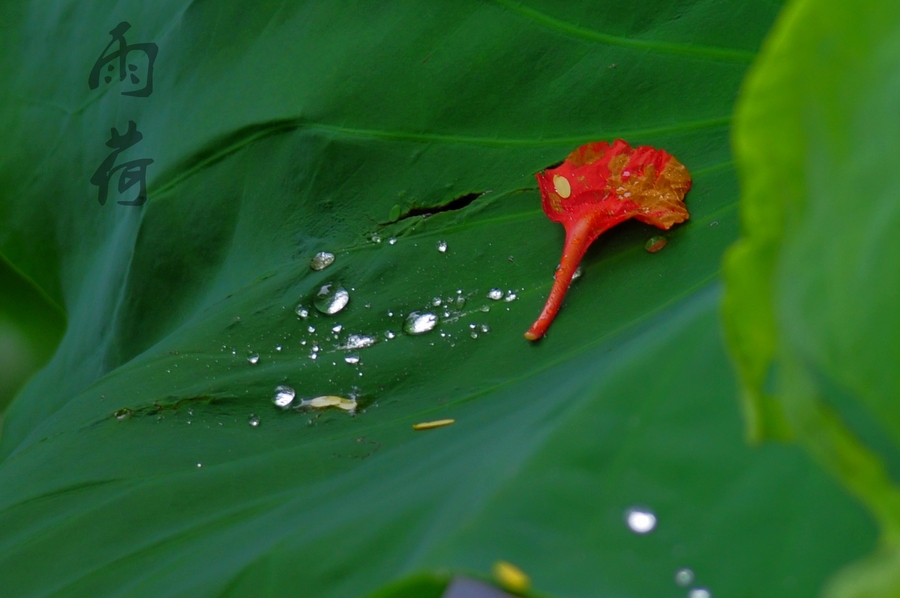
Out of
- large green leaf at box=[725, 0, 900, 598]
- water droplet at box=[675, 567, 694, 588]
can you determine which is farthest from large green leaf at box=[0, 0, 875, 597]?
large green leaf at box=[725, 0, 900, 598]

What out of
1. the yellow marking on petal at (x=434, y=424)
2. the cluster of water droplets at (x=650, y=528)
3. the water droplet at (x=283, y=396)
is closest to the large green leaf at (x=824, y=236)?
the cluster of water droplets at (x=650, y=528)

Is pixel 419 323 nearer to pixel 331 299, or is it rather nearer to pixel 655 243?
pixel 331 299

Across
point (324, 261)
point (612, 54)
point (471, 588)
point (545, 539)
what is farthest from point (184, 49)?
point (545, 539)

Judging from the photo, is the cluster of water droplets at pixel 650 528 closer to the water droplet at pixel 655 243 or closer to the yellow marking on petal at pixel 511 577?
the yellow marking on petal at pixel 511 577

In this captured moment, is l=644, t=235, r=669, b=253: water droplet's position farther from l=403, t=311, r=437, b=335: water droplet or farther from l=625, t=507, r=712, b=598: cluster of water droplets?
l=625, t=507, r=712, b=598: cluster of water droplets

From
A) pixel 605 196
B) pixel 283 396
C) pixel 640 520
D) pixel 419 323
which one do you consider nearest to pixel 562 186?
pixel 605 196
